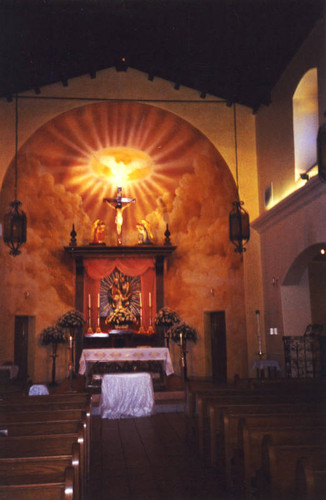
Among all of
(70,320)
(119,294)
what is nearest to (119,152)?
(119,294)

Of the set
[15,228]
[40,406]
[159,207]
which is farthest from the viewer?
[159,207]

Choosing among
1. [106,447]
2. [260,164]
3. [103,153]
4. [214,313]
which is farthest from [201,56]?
[106,447]

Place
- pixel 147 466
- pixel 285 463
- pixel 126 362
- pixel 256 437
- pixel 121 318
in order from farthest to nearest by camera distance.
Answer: pixel 121 318, pixel 126 362, pixel 147 466, pixel 256 437, pixel 285 463

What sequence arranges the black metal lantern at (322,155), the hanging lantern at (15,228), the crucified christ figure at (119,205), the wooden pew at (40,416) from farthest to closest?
the crucified christ figure at (119,205), the hanging lantern at (15,228), the black metal lantern at (322,155), the wooden pew at (40,416)

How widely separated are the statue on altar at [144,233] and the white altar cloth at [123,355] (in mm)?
4304

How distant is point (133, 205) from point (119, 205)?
3.22ft

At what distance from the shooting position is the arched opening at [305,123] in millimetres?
10062


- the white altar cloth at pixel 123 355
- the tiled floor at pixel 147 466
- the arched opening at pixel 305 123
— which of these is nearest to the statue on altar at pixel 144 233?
the white altar cloth at pixel 123 355

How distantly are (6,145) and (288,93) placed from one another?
22.0 ft

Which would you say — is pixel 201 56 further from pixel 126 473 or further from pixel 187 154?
pixel 126 473

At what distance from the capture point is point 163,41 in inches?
452

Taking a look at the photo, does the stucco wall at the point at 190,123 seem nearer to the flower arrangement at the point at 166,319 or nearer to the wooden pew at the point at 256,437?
the flower arrangement at the point at 166,319

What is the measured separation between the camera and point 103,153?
14172 millimetres

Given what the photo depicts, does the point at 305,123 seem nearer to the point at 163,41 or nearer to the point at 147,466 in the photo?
the point at 163,41
